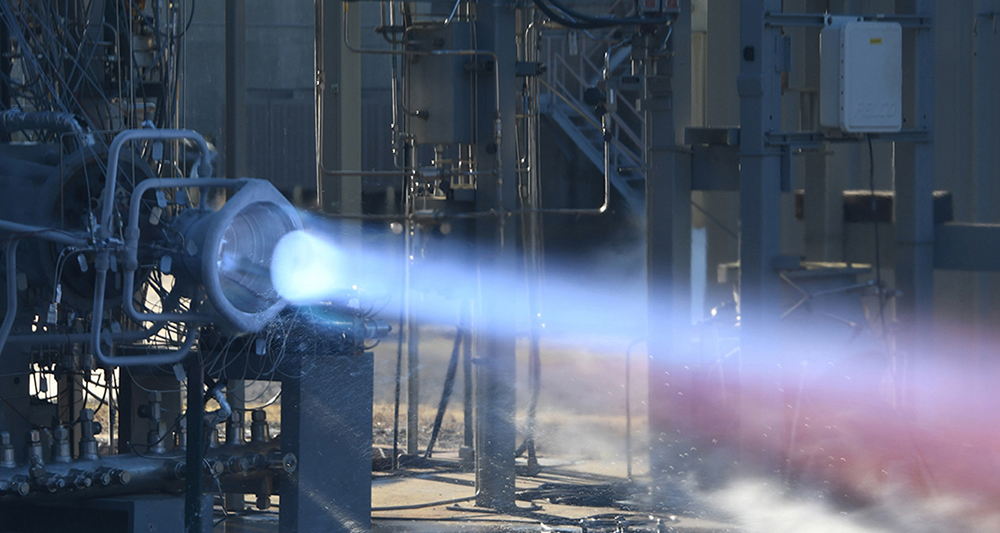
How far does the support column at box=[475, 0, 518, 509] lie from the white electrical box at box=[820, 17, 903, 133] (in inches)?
77.0

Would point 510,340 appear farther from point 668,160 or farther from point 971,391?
point 971,391

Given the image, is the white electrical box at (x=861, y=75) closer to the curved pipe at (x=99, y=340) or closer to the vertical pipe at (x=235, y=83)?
the vertical pipe at (x=235, y=83)

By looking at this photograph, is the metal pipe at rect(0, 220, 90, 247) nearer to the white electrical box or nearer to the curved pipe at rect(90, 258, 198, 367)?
the curved pipe at rect(90, 258, 198, 367)

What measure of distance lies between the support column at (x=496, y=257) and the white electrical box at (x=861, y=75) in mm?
1957

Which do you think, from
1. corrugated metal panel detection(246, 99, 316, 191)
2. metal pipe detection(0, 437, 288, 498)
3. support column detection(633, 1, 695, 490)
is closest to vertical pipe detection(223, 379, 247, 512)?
metal pipe detection(0, 437, 288, 498)

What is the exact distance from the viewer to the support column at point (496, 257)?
7.56 meters

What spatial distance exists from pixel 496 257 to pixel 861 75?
2.51 meters

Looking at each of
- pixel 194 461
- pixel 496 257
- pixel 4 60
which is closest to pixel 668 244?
pixel 496 257

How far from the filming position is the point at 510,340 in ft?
25.3

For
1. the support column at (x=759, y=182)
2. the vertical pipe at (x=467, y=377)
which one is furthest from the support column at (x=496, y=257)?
the support column at (x=759, y=182)

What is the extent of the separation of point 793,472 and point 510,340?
2.00 metres

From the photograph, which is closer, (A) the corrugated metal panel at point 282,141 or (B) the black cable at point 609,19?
(B) the black cable at point 609,19

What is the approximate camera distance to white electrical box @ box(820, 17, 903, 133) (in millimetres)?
7297

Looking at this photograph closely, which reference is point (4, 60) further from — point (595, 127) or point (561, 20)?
point (595, 127)
